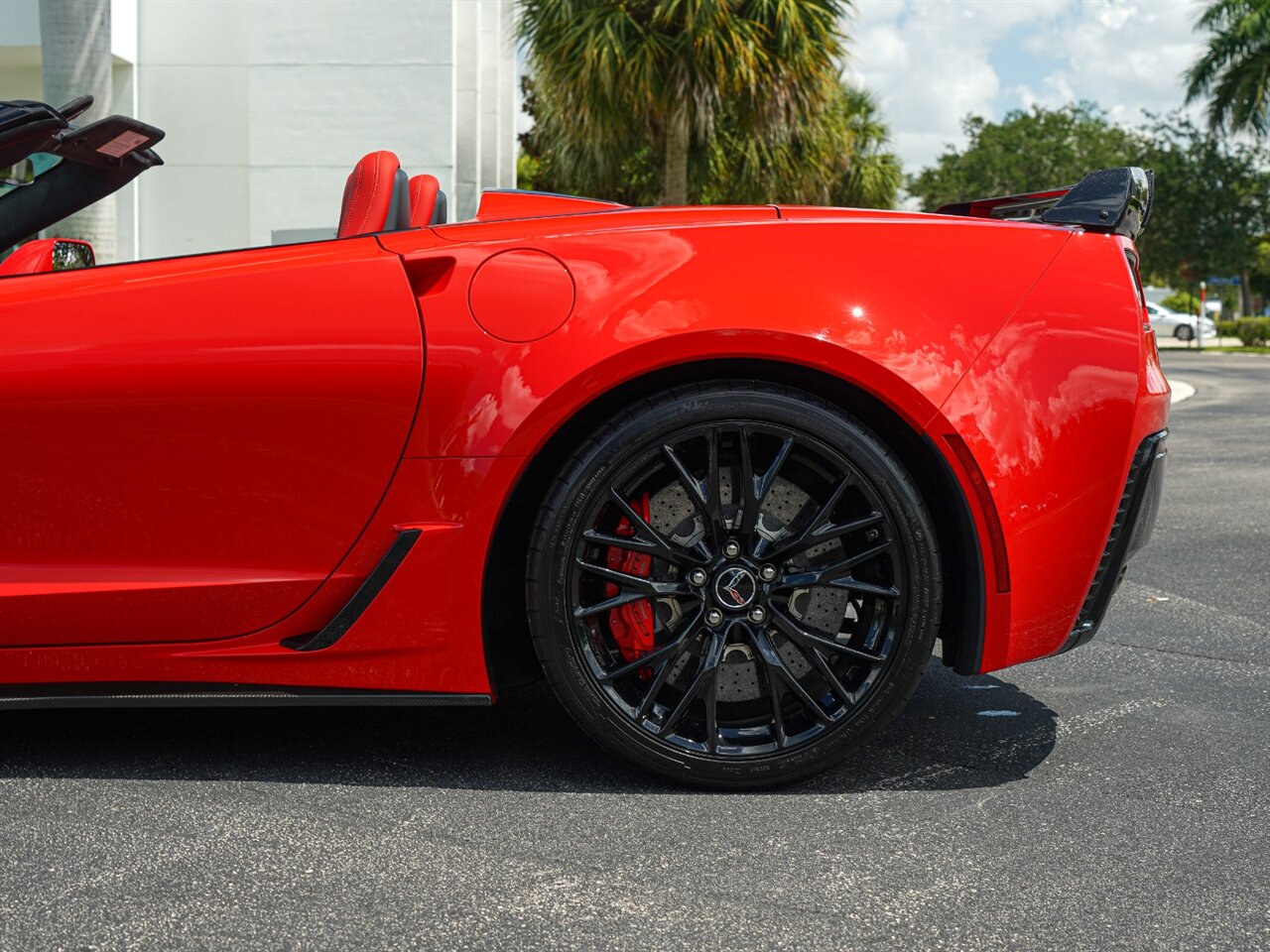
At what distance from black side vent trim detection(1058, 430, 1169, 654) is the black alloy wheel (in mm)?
322

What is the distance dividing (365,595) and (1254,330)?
A: 42481mm

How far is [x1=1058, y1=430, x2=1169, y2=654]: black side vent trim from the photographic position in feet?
9.19

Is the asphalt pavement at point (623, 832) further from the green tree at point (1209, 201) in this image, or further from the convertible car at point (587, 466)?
the green tree at point (1209, 201)

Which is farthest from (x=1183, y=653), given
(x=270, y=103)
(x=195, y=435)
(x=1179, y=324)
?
(x=1179, y=324)

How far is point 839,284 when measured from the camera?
2.67 m

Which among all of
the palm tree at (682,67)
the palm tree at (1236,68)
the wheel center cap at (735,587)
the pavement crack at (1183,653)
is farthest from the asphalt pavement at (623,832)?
the palm tree at (1236,68)

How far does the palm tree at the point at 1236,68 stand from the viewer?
34.5 metres

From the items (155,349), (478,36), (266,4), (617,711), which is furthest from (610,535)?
(478,36)

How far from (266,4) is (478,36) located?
471cm

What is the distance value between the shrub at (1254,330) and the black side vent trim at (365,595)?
137 feet

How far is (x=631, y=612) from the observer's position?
276 centimetres

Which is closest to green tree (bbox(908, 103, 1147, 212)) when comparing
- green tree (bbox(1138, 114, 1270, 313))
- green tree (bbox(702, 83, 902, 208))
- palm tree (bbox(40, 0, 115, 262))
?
green tree (bbox(1138, 114, 1270, 313))

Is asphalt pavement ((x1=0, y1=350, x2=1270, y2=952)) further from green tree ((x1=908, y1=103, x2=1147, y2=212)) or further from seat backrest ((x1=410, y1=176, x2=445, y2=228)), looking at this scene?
green tree ((x1=908, y1=103, x2=1147, y2=212))

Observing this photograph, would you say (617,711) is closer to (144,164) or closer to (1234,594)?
(144,164)
